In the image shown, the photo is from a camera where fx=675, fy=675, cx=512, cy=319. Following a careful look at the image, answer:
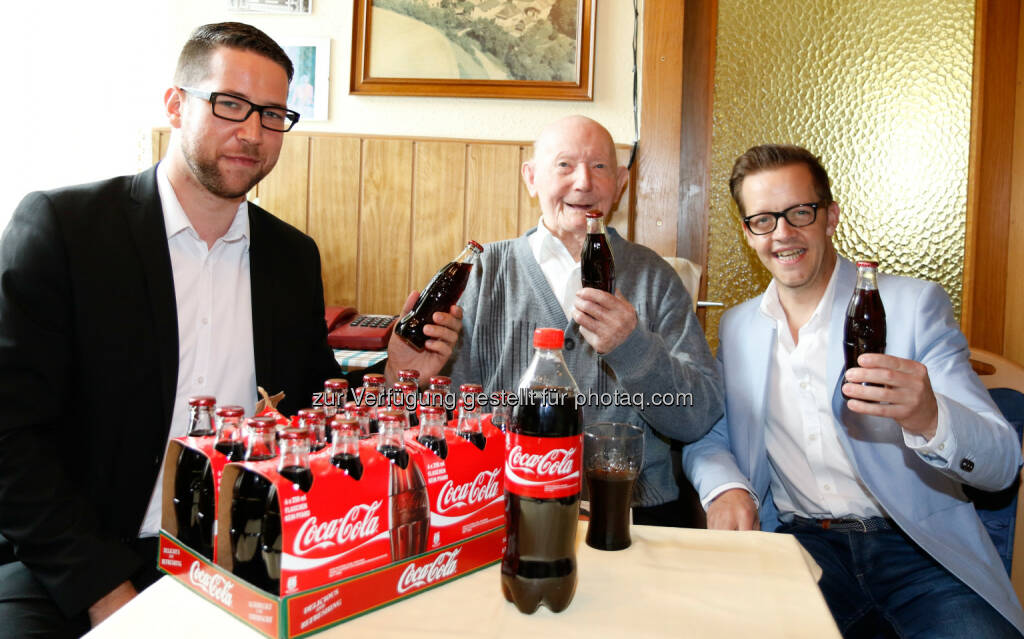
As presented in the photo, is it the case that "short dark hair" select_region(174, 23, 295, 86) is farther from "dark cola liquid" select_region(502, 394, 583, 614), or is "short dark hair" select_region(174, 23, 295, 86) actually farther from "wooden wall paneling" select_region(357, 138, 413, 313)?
"wooden wall paneling" select_region(357, 138, 413, 313)

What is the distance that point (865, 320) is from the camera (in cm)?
116

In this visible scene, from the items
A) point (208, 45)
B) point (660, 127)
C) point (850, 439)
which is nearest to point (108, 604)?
point (208, 45)

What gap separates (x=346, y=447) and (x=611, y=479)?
0.42m

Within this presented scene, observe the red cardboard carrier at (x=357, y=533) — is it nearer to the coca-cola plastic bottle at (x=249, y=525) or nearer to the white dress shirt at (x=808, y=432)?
the coca-cola plastic bottle at (x=249, y=525)

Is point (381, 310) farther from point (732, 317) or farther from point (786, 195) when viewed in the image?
point (786, 195)

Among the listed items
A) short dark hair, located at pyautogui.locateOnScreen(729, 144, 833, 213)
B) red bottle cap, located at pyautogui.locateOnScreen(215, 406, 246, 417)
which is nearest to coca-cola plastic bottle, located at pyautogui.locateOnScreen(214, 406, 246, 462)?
red bottle cap, located at pyautogui.locateOnScreen(215, 406, 246, 417)

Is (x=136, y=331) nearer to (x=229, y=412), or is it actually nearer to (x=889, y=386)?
(x=229, y=412)

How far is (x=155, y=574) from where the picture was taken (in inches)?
48.6

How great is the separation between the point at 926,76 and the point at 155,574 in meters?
2.94

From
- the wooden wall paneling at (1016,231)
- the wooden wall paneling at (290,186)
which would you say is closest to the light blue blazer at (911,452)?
the wooden wall paneling at (1016,231)

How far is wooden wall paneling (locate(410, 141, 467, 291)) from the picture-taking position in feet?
8.78

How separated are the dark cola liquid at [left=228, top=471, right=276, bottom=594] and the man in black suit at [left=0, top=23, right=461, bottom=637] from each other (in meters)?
0.50

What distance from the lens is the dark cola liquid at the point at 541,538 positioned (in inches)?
32.5

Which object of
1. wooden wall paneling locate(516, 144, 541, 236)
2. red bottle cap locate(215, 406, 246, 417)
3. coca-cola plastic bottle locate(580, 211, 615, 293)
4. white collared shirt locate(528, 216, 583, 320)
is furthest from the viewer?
wooden wall paneling locate(516, 144, 541, 236)
